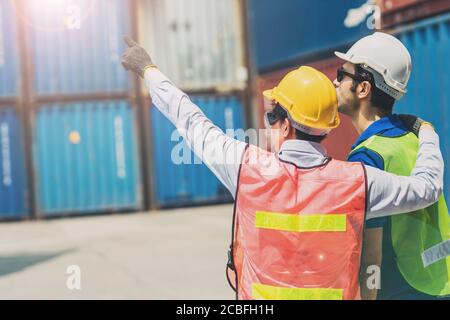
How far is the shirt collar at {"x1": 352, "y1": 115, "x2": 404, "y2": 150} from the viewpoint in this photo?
121 inches

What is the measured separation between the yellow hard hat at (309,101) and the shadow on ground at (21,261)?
8.46 m

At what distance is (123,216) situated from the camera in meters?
18.4

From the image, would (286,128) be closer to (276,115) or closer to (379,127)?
(276,115)

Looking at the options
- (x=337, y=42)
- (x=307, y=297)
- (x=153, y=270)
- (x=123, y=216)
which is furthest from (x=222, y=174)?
(x=123, y=216)

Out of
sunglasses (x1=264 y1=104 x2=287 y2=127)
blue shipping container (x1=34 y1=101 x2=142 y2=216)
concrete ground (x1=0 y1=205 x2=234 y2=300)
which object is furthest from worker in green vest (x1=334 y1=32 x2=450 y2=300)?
blue shipping container (x1=34 y1=101 x2=142 y2=216)

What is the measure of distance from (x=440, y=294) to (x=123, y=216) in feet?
51.7

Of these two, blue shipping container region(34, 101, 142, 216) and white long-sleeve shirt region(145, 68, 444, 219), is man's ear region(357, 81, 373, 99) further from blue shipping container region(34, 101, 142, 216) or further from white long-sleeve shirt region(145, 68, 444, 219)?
blue shipping container region(34, 101, 142, 216)

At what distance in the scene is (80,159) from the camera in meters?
18.5

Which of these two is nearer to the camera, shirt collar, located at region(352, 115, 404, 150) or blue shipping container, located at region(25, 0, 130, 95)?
shirt collar, located at region(352, 115, 404, 150)

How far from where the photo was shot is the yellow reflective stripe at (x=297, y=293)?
8.88ft

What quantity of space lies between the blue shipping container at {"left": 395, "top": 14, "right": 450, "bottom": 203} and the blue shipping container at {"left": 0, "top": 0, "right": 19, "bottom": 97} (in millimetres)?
10668

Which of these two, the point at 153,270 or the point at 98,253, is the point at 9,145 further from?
the point at 153,270

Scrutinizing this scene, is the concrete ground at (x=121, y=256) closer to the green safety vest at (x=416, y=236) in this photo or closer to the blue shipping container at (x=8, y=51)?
the blue shipping container at (x=8, y=51)

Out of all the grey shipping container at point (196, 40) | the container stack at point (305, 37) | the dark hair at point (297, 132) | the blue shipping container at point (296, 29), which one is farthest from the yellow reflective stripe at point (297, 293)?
the grey shipping container at point (196, 40)
